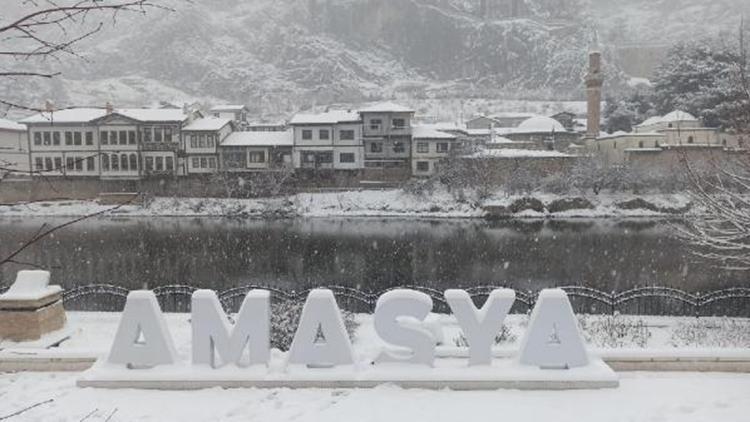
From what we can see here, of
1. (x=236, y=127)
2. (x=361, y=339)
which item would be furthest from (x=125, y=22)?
(x=361, y=339)

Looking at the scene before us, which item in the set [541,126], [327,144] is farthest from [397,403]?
[541,126]

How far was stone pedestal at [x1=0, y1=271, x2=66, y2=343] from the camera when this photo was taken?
1031 centimetres

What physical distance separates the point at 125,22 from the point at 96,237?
453 feet

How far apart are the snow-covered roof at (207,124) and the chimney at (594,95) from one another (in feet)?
104

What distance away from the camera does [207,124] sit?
51156 mm

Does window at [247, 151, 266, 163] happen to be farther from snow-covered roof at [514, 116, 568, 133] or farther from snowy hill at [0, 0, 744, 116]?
snowy hill at [0, 0, 744, 116]

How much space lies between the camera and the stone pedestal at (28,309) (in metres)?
10.3

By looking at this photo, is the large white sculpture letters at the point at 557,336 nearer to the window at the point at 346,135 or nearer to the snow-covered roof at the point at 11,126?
the window at the point at 346,135

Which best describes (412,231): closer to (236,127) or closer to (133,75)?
(236,127)

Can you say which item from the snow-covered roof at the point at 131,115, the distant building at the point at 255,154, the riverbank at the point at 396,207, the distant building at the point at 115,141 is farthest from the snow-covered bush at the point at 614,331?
the snow-covered roof at the point at 131,115

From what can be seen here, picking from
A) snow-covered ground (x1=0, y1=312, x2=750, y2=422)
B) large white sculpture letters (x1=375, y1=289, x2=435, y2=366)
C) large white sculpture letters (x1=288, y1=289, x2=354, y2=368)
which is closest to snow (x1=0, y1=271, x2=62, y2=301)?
snow-covered ground (x1=0, y1=312, x2=750, y2=422)

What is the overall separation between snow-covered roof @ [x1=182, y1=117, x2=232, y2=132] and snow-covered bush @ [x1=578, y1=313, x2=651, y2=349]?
1612 inches

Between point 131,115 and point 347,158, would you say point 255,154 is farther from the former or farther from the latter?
point 131,115

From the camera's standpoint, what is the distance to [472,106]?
100812 millimetres
